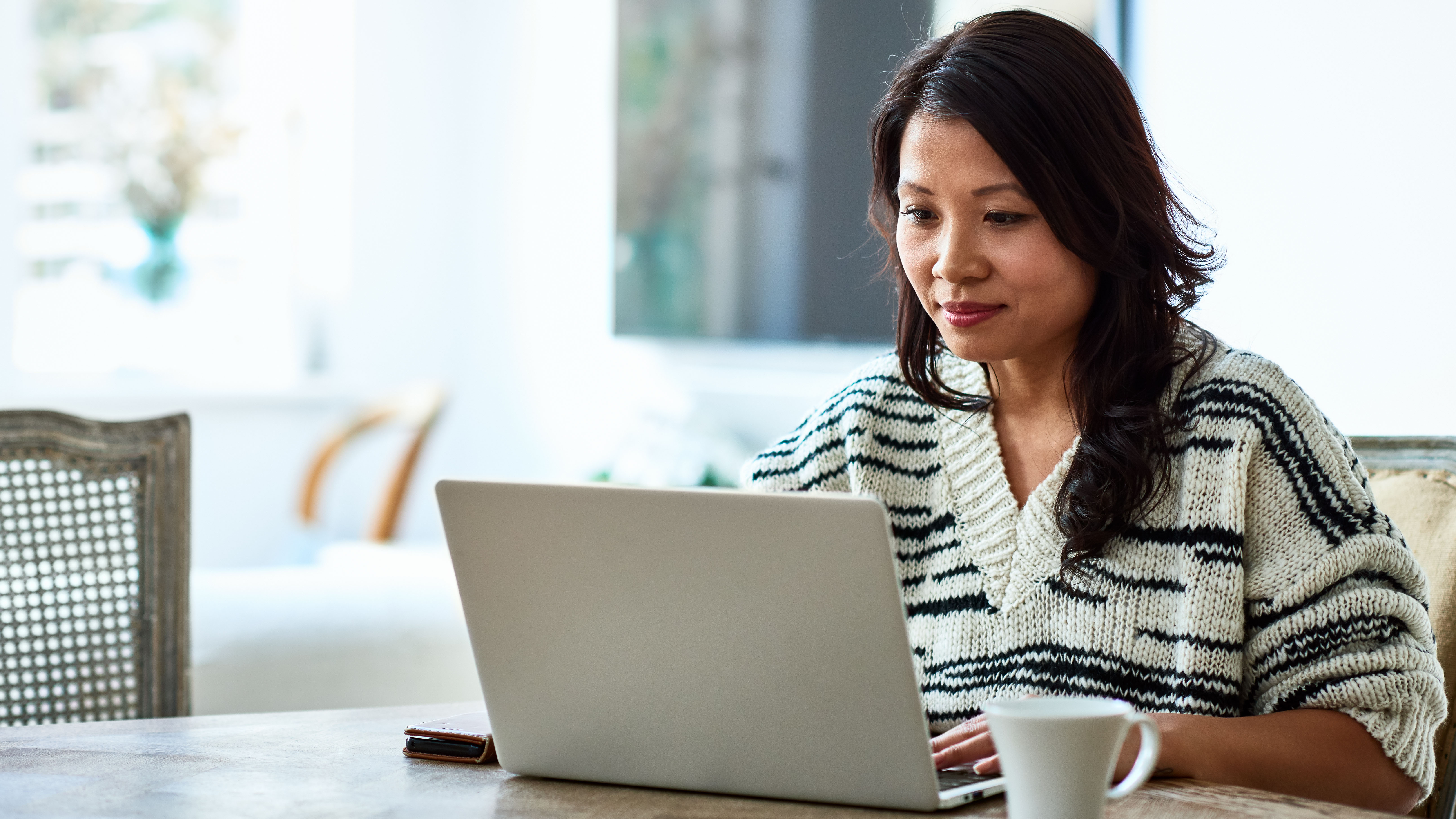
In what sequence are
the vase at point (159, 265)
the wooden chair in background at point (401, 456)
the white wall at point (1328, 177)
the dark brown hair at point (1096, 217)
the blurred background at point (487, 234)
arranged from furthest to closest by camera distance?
the vase at point (159, 265)
the wooden chair in background at point (401, 456)
the blurred background at point (487, 234)
the white wall at point (1328, 177)
the dark brown hair at point (1096, 217)

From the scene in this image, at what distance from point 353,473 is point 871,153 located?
3.14 meters

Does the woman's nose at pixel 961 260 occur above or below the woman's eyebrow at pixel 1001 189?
below

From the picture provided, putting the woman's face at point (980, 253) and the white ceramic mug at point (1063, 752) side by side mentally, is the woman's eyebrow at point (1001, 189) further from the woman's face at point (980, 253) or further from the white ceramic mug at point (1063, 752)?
the white ceramic mug at point (1063, 752)

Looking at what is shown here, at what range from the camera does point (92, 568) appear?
154 centimetres

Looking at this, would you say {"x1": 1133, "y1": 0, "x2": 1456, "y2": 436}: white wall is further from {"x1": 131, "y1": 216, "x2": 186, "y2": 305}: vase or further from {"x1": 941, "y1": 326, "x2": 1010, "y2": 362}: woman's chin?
{"x1": 131, "y1": 216, "x2": 186, "y2": 305}: vase

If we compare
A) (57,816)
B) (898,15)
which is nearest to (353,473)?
(898,15)

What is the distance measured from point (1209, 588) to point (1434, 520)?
0.29 m

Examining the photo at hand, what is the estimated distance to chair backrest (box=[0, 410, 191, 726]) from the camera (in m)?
1.50

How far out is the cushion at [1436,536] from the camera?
1.23 m

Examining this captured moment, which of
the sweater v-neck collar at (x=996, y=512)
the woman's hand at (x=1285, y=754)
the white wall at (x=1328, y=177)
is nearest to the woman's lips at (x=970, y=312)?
the sweater v-neck collar at (x=996, y=512)

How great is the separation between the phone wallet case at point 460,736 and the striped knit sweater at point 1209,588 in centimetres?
40

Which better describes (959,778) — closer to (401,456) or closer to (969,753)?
(969,753)

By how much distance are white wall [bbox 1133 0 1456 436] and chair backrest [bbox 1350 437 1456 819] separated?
0.41 m

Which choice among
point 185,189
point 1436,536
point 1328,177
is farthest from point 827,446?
point 185,189
